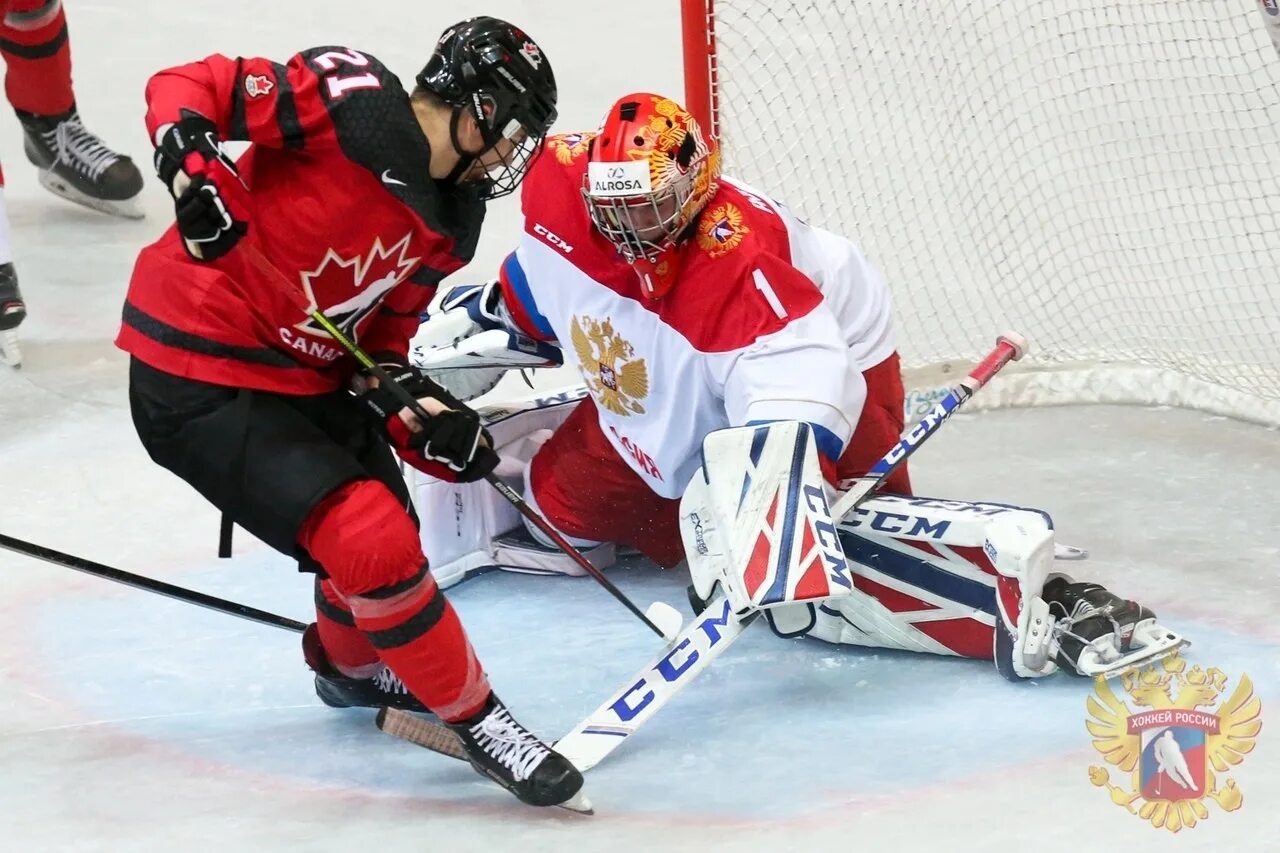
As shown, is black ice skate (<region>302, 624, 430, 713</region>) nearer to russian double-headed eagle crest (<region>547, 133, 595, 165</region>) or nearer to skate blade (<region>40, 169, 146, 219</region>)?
russian double-headed eagle crest (<region>547, 133, 595, 165</region>)

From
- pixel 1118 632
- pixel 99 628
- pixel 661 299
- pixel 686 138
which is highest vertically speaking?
pixel 686 138

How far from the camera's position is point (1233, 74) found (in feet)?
14.5

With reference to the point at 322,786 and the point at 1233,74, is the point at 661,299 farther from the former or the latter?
the point at 1233,74

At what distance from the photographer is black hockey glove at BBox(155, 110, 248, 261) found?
2.15 m

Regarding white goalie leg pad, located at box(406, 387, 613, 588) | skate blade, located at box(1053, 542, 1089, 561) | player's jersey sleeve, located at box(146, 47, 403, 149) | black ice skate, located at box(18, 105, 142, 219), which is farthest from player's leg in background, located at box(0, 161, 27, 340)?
skate blade, located at box(1053, 542, 1089, 561)

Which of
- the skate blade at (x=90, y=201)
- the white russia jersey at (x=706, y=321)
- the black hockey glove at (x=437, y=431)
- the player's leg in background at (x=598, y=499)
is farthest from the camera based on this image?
the skate blade at (x=90, y=201)

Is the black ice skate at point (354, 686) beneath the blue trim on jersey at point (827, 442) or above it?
beneath

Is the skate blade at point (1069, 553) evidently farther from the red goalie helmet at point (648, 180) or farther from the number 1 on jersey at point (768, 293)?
the red goalie helmet at point (648, 180)

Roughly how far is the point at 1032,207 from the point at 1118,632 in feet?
5.81

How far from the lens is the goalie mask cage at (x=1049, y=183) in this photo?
154 inches

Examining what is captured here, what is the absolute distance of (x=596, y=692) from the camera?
111 inches

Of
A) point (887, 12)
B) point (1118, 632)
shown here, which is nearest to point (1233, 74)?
point (887, 12)

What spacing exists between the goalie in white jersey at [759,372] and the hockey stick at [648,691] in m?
0.07

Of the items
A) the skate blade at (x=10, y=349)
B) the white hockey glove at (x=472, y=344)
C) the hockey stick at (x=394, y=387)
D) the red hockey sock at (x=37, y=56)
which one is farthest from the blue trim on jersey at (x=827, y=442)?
the red hockey sock at (x=37, y=56)
